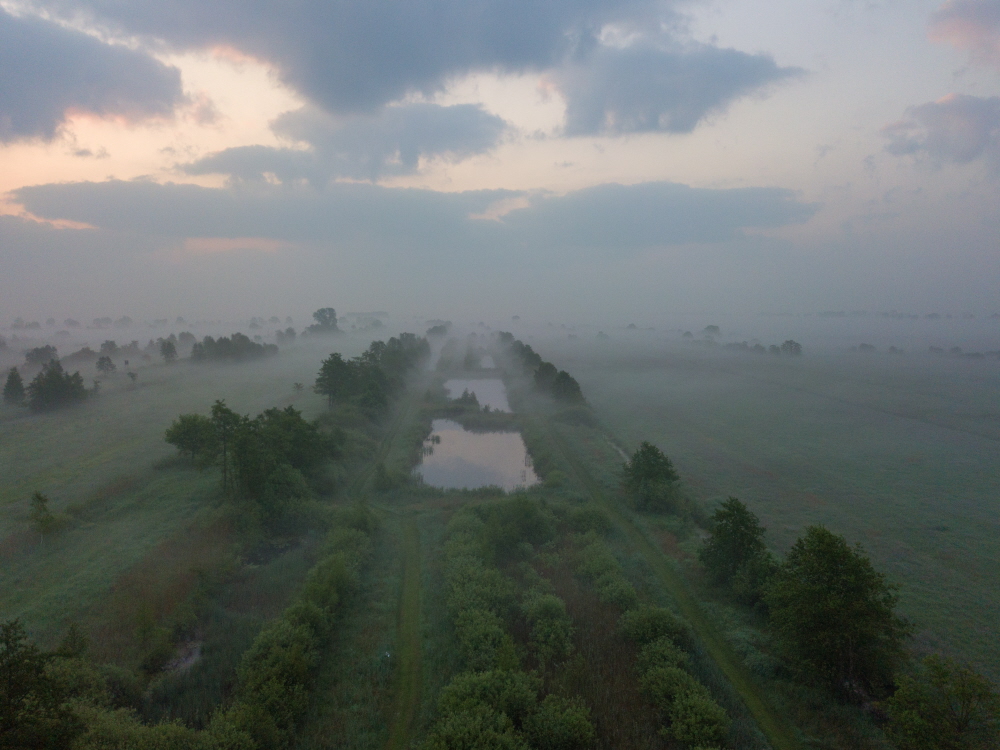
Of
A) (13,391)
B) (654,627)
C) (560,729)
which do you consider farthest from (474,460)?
(13,391)

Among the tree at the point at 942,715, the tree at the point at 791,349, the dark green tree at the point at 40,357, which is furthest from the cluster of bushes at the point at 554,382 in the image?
the dark green tree at the point at 40,357

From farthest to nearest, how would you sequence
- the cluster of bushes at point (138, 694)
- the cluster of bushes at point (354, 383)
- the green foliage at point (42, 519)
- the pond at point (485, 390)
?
the pond at point (485, 390) → the cluster of bushes at point (354, 383) → the green foliage at point (42, 519) → the cluster of bushes at point (138, 694)

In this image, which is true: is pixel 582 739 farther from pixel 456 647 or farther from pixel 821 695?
pixel 821 695

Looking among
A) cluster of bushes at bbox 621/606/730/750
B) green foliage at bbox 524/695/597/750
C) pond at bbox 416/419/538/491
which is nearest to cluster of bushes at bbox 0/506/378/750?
green foliage at bbox 524/695/597/750

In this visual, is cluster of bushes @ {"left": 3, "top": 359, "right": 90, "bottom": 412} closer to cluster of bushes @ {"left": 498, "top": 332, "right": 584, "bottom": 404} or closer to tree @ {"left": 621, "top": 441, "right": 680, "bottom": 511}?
cluster of bushes @ {"left": 498, "top": 332, "right": 584, "bottom": 404}

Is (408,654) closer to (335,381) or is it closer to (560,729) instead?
(560,729)

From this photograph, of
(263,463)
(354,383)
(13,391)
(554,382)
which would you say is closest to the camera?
(263,463)

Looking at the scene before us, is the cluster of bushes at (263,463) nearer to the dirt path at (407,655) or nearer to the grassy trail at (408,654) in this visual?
the grassy trail at (408,654)
